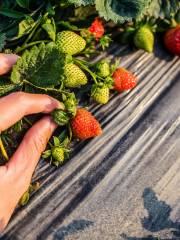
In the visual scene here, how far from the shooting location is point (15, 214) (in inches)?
54.4

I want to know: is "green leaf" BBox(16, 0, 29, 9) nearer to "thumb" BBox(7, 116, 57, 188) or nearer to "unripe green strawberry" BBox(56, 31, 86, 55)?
"unripe green strawberry" BBox(56, 31, 86, 55)

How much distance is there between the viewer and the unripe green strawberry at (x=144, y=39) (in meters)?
1.82

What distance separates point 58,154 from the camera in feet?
4.83

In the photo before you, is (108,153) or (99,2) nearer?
(108,153)

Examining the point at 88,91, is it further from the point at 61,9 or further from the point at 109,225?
the point at 109,225

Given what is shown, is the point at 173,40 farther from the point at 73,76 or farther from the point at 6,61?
the point at 6,61

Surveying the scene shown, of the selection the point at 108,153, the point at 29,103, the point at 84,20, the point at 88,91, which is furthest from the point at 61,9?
the point at 108,153

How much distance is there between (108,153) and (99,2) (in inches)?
22.6

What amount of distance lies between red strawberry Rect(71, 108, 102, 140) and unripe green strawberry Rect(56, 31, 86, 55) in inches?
9.9

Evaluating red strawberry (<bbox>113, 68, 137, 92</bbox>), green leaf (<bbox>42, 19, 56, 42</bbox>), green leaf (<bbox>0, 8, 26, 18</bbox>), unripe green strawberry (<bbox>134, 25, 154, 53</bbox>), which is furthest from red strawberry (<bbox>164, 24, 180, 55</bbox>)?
green leaf (<bbox>0, 8, 26, 18</bbox>)

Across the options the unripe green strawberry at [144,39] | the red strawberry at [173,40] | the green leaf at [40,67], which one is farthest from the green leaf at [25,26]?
the red strawberry at [173,40]

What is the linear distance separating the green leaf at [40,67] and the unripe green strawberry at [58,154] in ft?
0.74

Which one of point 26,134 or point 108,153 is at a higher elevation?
point 26,134

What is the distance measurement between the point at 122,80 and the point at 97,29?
0.27 meters
